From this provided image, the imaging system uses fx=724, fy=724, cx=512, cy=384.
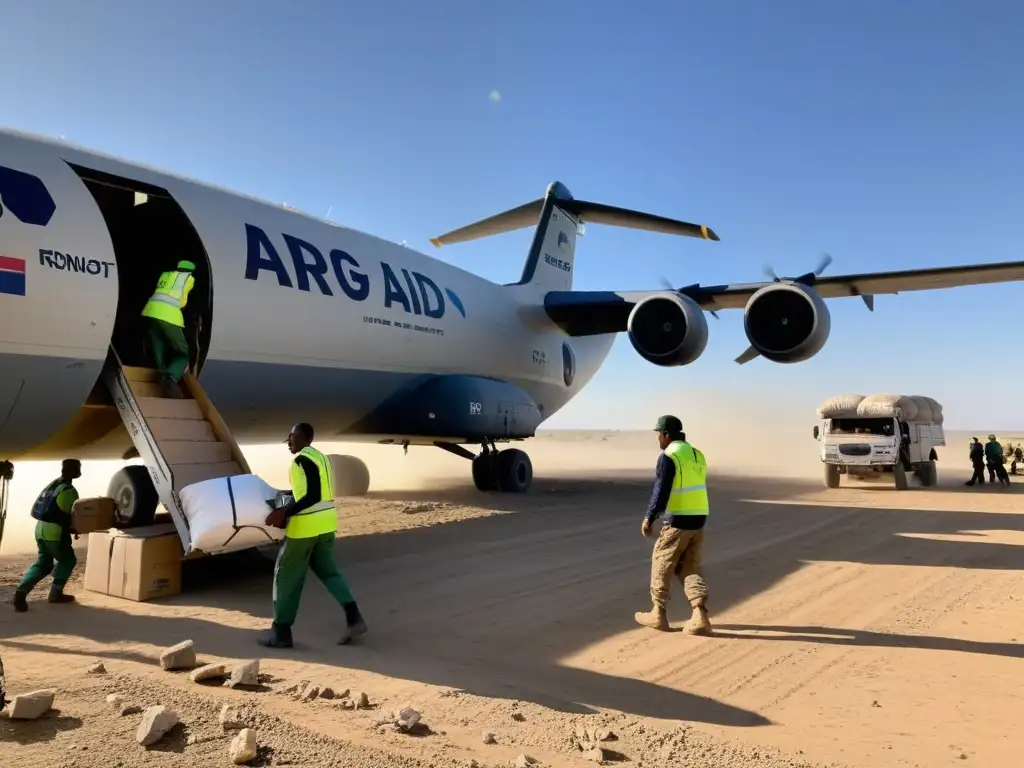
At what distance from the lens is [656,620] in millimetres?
5598

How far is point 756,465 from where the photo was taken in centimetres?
3080

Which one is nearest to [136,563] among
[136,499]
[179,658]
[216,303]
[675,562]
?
[136,499]

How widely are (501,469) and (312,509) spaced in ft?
35.4

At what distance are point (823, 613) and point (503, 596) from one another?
275cm

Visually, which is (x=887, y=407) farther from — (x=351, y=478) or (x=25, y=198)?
(x=25, y=198)

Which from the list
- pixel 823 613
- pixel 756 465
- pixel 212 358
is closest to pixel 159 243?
pixel 212 358

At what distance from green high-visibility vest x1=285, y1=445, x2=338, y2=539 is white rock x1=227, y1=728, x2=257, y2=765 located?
6.17 feet

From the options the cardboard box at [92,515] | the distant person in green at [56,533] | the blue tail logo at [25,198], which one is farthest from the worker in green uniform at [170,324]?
the distant person in green at [56,533]

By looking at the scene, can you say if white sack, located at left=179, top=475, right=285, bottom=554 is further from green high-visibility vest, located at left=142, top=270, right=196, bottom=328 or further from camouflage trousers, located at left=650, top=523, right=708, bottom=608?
camouflage trousers, located at left=650, top=523, right=708, bottom=608

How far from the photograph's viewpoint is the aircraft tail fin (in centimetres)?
1708

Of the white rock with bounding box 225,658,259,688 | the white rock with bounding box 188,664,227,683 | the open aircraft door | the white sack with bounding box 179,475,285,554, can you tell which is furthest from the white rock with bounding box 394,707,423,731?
the open aircraft door

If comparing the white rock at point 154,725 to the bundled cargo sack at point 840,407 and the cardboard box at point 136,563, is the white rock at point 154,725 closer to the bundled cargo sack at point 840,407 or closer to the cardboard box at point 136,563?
the cardboard box at point 136,563

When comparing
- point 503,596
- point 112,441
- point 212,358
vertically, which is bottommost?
point 503,596

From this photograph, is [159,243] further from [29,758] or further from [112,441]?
[29,758]
